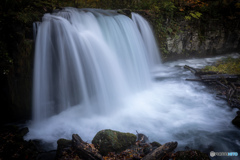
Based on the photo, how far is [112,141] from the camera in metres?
3.61

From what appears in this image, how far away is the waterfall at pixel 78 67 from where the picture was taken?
5.30 meters

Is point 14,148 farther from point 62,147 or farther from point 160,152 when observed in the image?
point 160,152

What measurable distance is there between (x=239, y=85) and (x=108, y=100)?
5883 millimetres

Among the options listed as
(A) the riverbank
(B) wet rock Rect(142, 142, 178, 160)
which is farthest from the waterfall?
(A) the riverbank

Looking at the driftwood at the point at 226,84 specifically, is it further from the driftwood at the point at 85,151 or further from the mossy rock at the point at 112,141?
the driftwood at the point at 85,151

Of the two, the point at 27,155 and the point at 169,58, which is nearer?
the point at 27,155

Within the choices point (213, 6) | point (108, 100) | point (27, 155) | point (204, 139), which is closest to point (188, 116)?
point (204, 139)

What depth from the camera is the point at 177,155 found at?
127 inches

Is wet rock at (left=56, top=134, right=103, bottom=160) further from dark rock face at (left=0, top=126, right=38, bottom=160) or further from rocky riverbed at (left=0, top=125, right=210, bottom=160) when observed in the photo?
dark rock face at (left=0, top=126, right=38, bottom=160)

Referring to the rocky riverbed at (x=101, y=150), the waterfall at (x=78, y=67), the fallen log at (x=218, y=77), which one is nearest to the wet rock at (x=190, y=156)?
the rocky riverbed at (x=101, y=150)

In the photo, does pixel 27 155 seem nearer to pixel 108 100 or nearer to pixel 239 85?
pixel 108 100

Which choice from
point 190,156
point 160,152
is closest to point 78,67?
point 160,152

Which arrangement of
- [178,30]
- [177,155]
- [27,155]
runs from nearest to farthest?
1. [177,155]
2. [27,155]
3. [178,30]

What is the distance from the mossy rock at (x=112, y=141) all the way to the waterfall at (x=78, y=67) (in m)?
2.26
